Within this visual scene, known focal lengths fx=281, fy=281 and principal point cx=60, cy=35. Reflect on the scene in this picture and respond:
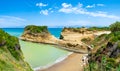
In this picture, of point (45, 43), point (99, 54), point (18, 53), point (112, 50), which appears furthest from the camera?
point (45, 43)

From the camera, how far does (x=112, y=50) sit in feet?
79.4

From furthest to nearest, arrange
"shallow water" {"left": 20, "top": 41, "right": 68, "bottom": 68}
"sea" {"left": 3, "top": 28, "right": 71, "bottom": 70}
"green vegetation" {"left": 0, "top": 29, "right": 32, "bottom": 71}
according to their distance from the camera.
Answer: "shallow water" {"left": 20, "top": 41, "right": 68, "bottom": 68} → "sea" {"left": 3, "top": 28, "right": 71, "bottom": 70} → "green vegetation" {"left": 0, "top": 29, "right": 32, "bottom": 71}

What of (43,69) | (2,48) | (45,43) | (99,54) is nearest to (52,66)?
(43,69)

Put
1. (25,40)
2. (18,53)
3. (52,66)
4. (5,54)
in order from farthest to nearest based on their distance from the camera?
(25,40)
(52,66)
(18,53)
(5,54)

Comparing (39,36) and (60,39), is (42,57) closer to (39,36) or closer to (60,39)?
(39,36)

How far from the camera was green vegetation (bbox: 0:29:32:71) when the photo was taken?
665 inches

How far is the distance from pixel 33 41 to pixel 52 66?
127ft

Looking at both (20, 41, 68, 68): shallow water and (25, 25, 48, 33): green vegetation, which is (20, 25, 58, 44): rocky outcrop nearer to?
(25, 25, 48, 33): green vegetation

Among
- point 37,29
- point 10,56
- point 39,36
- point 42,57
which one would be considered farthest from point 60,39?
point 10,56

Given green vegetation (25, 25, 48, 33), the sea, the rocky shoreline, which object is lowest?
the sea

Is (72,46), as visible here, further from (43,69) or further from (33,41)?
(43,69)

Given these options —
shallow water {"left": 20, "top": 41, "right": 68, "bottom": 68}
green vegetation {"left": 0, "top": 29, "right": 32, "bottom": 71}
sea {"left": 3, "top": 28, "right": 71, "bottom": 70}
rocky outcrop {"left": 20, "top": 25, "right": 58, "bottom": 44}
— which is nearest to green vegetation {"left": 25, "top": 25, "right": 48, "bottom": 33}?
rocky outcrop {"left": 20, "top": 25, "right": 58, "bottom": 44}

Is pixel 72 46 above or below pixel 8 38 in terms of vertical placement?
below

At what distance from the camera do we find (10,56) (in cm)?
1934
